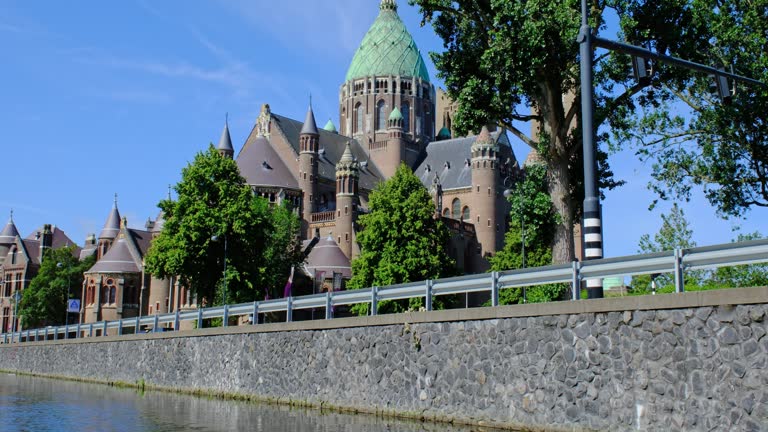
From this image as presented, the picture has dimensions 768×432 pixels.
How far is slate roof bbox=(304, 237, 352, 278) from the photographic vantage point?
76.2 m

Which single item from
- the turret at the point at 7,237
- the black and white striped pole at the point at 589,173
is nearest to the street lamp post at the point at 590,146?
the black and white striped pole at the point at 589,173

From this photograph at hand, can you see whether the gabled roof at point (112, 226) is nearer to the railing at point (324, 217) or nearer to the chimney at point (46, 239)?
the chimney at point (46, 239)

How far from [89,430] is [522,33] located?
574 inches

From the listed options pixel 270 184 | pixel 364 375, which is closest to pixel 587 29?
pixel 364 375

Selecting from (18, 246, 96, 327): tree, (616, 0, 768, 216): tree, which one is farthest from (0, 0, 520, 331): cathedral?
(616, 0, 768, 216): tree

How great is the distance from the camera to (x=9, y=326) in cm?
10181

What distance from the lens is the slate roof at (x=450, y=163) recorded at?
97375mm

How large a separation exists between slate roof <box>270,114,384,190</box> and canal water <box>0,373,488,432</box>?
66073mm

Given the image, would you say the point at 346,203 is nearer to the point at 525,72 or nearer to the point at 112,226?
the point at 112,226

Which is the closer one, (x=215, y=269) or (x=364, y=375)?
(x=364, y=375)

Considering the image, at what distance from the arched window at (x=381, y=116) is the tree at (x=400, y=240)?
146ft

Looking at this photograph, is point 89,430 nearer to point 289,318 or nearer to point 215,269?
point 289,318

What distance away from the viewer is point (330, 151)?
331ft

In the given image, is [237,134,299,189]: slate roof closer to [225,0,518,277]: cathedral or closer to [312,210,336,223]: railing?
[225,0,518,277]: cathedral
